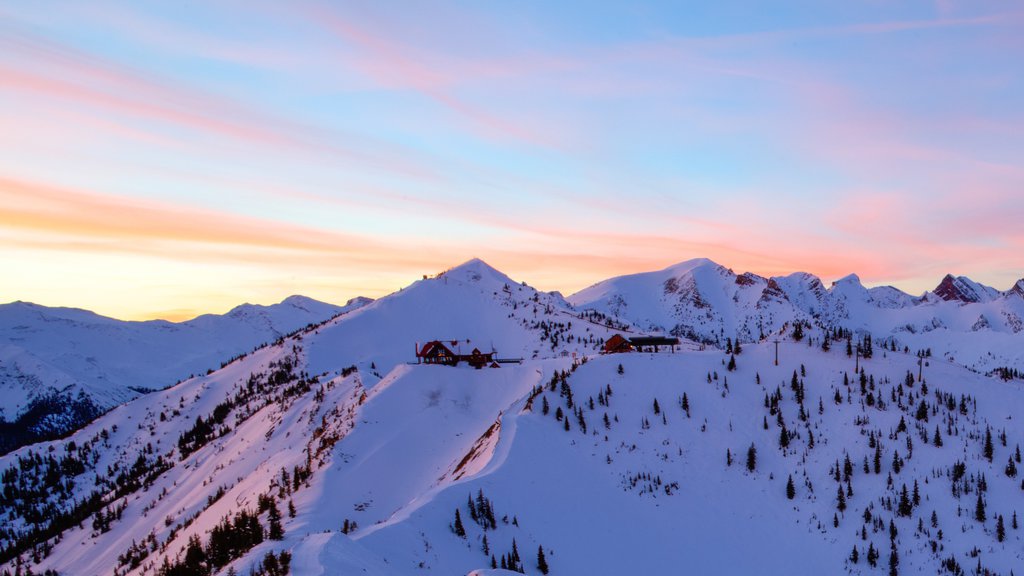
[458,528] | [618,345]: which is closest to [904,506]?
[458,528]

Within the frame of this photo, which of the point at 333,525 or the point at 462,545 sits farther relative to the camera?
the point at 333,525

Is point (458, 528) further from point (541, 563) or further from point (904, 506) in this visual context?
point (904, 506)

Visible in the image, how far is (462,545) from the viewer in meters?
35.2

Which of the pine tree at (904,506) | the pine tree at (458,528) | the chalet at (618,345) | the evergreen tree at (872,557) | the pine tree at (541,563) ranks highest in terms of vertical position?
the chalet at (618,345)

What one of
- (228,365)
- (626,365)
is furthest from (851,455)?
(228,365)

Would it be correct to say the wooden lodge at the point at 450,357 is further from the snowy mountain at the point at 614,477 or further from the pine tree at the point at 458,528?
the pine tree at the point at 458,528

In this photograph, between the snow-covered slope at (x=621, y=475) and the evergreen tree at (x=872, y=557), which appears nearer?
the snow-covered slope at (x=621, y=475)

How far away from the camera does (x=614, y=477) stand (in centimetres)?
5247

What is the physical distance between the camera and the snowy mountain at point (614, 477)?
39425 millimetres

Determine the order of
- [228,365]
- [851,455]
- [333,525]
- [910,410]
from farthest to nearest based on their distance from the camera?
[228,365] < [910,410] < [851,455] < [333,525]

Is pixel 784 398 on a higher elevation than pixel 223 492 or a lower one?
higher

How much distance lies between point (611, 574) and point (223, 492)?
5993cm

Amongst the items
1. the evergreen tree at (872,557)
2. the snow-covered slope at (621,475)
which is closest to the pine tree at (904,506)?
the snow-covered slope at (621,475)

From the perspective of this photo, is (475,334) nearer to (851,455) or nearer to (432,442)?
(432,442)
